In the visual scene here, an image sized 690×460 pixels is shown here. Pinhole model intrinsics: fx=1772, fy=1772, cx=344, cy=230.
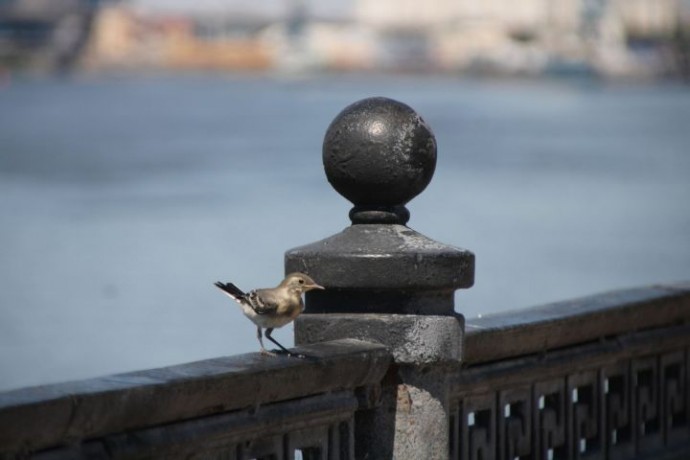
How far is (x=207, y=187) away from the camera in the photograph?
59031 millimetres

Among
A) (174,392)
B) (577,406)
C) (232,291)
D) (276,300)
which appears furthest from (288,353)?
(577,406)

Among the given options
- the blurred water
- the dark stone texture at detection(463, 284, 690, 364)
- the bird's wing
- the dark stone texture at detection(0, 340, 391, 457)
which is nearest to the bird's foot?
the dark stone texture at detection(0, 340, 391, 457)

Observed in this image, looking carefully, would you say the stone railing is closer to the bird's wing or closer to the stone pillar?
the stone pillar

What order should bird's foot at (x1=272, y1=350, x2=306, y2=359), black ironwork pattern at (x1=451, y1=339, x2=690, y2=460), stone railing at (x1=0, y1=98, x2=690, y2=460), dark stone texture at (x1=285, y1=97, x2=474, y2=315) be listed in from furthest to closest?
black ironwork pattern at (x1=451, y1=339, x2=690, y2=460) < dark stone texture at (x1=285, y1=97, x2=474, y2=315) < bird's foot at (x1=272, y1=350, x2=306, y2=359) < stone railing at (x1=0, y1=98, x2=690, y2=460)

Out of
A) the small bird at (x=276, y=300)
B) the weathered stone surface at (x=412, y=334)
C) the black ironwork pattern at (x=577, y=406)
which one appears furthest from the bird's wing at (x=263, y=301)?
the black ironwork pattern at (x=577, y=406)

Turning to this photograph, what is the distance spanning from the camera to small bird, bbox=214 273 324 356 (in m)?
4.51

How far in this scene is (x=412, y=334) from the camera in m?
4.68

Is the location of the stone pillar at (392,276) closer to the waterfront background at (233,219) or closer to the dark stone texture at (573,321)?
the dark stone texture at (573,321)

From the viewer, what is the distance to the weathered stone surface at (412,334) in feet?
15.3

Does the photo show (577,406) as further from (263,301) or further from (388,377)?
(263,301)

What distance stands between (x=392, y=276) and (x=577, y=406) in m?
1.26

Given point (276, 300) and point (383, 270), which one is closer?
point (276, 300)

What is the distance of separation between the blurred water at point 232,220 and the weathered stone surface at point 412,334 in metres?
8.58

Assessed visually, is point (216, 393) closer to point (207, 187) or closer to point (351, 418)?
point (351, 418)
